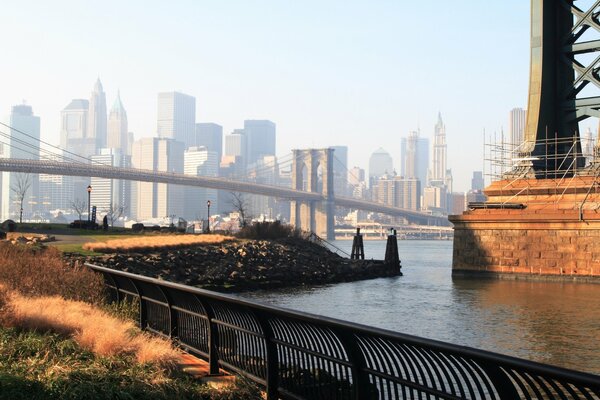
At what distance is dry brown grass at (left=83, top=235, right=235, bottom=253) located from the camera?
1558 inches

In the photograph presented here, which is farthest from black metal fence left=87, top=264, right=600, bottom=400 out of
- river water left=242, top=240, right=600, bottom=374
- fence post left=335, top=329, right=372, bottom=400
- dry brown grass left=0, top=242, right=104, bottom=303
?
river water left=242, top=240, right=600, bottom=374

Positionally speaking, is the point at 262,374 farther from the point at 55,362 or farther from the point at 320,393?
the point at 55,362

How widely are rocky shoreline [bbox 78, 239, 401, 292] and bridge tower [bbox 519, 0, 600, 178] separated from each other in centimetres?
1411

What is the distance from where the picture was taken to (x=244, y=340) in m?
9.34

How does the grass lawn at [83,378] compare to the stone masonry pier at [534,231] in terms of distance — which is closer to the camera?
the grass lawn at [83,378]

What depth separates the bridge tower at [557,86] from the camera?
51562mm

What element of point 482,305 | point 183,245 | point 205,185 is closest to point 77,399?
point 482,305

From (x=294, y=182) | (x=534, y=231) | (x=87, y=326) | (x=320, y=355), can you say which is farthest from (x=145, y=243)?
(x=294, y=182)

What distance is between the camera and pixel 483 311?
32.2 m

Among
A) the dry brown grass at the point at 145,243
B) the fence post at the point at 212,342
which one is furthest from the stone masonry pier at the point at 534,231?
the fence post at the point at 212,342

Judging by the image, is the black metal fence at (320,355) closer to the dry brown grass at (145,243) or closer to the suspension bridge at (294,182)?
the dry brown grass at (145,243)

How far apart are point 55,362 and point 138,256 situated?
30.6 meters

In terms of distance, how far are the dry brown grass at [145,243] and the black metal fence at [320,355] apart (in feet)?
90.2

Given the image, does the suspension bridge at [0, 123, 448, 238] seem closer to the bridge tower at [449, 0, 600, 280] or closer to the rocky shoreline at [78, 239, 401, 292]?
the rocky shoreline at [78, 239, 401, 292]
